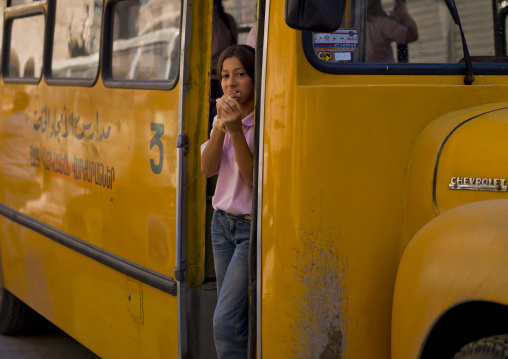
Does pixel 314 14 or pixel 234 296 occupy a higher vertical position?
pixel 314 14

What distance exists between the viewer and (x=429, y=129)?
263cm

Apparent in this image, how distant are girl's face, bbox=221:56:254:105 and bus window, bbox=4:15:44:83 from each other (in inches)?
88.9

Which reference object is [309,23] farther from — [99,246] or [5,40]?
[5,40]

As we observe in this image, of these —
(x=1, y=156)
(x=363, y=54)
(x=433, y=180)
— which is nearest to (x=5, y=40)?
(x=1, y=156)

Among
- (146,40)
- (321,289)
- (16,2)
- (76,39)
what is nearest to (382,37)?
(321,289)

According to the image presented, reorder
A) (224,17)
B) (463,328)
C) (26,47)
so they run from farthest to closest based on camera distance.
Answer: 1. (26,47)
2. (224,17)
3. (463,328)

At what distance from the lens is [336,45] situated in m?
2.72

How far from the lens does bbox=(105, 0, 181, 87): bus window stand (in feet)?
11.5

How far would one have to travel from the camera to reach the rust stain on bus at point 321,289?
2584mm

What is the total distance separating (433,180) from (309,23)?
25.4 inches

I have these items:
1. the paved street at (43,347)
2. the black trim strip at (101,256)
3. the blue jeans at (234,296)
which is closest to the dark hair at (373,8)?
the blue jeans at (234,296)

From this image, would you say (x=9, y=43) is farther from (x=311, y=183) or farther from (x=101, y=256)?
(x=311, y=183)

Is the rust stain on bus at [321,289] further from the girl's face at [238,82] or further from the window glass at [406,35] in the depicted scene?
the girl's face at [238,82]

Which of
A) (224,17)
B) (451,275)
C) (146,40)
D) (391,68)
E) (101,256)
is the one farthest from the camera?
(224,17)
